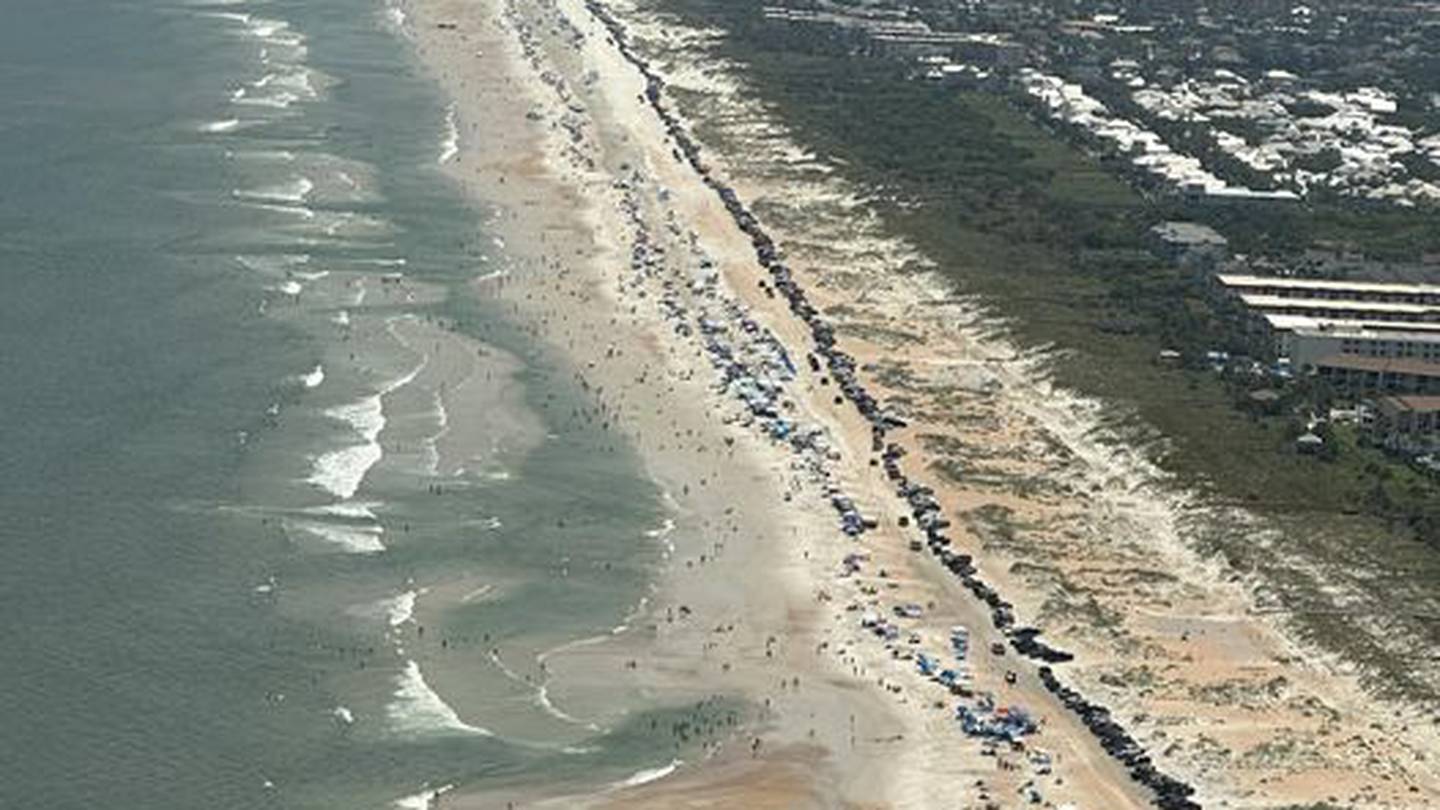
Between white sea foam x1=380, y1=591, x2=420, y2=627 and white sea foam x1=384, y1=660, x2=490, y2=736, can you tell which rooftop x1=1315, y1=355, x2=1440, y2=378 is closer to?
white sea foam x1=380, y1=591, x2=420, y2=627

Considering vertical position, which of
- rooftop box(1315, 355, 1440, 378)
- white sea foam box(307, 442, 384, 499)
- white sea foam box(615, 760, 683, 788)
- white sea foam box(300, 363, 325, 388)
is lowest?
white sea foam box(300, 363, 325, 388)

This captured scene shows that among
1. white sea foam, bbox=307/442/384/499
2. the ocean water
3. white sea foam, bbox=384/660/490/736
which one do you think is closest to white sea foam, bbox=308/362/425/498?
white sea foam, bbox=307/442/384/499

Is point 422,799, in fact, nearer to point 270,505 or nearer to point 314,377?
point 270,505

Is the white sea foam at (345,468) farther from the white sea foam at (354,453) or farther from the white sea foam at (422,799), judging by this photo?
the white sea foam at (422,799)

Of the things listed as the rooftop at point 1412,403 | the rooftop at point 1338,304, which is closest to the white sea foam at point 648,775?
the rooftop at point 1412,403

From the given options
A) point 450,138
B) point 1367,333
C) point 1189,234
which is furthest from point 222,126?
point 1367,333

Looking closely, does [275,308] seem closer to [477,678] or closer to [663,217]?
[663,217]
